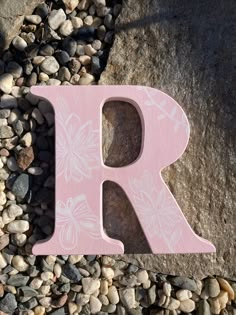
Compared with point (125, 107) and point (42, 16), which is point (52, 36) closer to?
point (42, 16)

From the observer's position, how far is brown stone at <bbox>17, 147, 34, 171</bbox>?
1732mm

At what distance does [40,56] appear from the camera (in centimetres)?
178

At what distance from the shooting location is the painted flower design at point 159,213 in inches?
66.7

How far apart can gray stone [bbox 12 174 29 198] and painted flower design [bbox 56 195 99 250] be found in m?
0.13

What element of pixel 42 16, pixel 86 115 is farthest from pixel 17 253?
pixel 42 16

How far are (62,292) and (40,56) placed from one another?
2.55 feet

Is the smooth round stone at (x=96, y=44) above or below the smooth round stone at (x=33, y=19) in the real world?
below

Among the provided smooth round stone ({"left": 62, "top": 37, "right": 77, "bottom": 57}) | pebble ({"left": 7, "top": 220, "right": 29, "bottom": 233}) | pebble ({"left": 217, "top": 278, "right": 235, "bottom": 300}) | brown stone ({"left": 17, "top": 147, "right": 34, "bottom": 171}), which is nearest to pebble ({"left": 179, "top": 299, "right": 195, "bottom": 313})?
pebble ({"left": 217, "top": 278, "right": 235, "bottom": 300})

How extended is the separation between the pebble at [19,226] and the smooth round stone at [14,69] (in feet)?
1.56

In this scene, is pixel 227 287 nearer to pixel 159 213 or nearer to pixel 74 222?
pixel 159 213

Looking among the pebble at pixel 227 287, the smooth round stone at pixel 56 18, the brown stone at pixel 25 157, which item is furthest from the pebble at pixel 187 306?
the smooth round stone at pixel 56 18

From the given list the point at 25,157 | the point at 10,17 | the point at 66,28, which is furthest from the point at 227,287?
the point at 10,17

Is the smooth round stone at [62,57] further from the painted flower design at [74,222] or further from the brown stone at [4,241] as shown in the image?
the brown stone at [4,241]

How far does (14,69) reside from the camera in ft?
5.83
